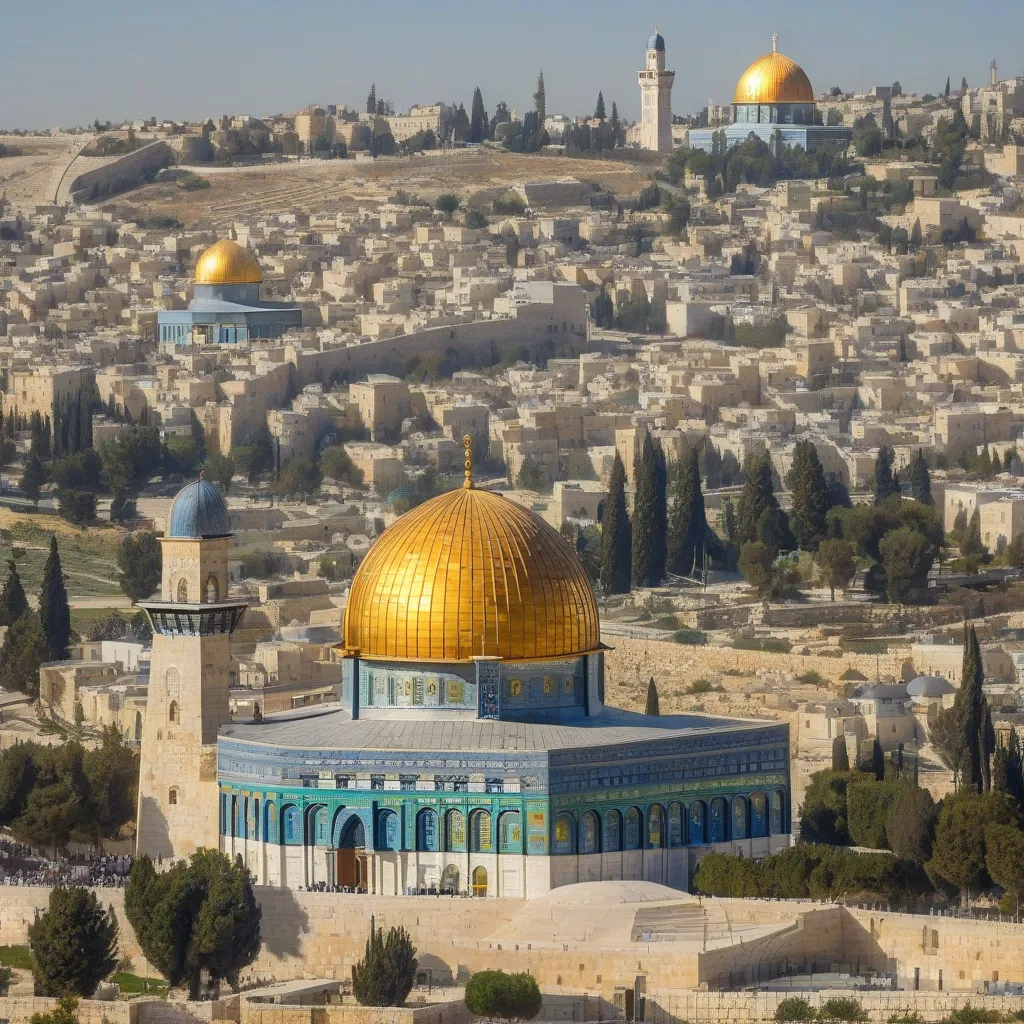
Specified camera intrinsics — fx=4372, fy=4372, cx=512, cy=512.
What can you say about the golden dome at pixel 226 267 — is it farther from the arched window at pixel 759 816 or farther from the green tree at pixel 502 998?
the green tree at pixel 502 998


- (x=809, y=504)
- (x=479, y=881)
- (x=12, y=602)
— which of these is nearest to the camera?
(x=479, y=881)

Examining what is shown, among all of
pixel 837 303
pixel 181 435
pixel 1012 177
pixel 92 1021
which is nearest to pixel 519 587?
pixel 92 1021

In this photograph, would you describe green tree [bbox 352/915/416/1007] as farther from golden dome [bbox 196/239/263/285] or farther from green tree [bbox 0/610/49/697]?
golden dome [bbox 196/239/263/285]

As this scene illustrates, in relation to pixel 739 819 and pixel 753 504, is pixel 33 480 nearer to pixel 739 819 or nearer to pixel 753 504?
pixel 753 504

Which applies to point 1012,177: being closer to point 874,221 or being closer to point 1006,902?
point 874,221

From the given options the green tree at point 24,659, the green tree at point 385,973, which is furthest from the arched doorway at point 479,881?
the green tree at point 24,659

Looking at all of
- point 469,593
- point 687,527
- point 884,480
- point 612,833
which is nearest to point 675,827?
point 612,833

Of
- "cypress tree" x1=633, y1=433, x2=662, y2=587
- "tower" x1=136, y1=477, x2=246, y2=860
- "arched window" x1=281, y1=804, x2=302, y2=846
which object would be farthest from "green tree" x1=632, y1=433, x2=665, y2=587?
"arched window" x1=281, y1=804, x2=302, y2=846
